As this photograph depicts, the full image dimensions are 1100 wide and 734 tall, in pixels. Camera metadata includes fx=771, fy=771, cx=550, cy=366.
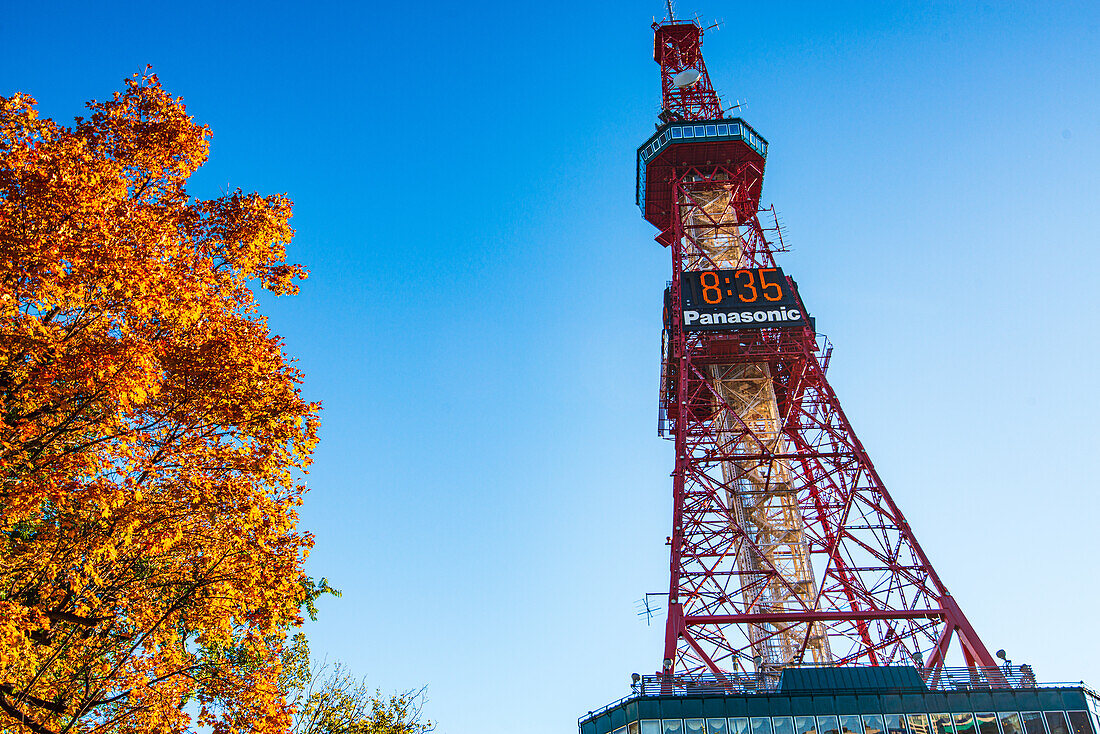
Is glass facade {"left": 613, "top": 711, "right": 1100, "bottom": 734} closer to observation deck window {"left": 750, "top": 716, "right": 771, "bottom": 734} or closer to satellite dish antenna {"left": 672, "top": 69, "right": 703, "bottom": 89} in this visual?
observation deck window {"left": 750, "top": 716, "right": 771, "bottom": 734}

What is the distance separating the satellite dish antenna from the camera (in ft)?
169

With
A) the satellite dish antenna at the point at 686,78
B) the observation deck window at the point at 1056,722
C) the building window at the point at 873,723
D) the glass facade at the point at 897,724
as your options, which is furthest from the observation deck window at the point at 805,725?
the satellite dish antenna at the point at 686,78

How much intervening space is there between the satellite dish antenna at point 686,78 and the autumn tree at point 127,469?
4645 centimetres

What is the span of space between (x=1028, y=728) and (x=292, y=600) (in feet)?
74.2

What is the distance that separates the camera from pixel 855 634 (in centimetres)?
2859

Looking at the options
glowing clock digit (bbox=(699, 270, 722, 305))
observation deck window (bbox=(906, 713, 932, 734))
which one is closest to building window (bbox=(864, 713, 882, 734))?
observation deck window (bbox=(906, 713, 932, 734))

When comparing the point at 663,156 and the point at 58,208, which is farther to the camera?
the point at 663,156

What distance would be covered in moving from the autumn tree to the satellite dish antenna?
46.4 m

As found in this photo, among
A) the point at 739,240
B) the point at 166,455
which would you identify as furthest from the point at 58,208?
the point at 739,240

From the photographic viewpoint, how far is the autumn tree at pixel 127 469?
8.98 meters

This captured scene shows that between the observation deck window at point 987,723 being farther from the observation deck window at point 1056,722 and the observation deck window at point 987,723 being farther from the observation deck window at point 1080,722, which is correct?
the observation deck window at point 1080,722

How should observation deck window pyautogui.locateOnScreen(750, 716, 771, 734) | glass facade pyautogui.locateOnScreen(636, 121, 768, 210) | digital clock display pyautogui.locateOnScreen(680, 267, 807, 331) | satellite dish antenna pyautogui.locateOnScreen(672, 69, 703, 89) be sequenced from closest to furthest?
1. observation deck window pyautogui.locateOnScreen(750, 716, 771, 734)
2. digital clock display pyautogui.locateOnScreen(680, 267, 807, 331)
3. glass facade pyautogui.locateOnScreen(636, 121, 768, 210)
4. satellite dish antenna pyautogui.locateOnScreen(672, 69, 703, 89)

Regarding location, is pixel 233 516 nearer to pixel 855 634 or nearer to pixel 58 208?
pixel 58 208

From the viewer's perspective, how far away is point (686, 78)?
5188cm
